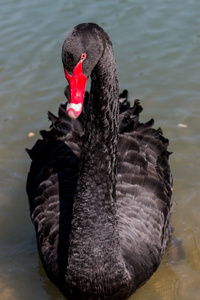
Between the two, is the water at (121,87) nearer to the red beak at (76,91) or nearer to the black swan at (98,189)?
the black swan at (98,189)

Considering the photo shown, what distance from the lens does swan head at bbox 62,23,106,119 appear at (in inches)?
99.1

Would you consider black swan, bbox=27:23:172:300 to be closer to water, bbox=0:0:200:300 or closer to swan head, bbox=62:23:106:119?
swan head, bbox=62:23:106:119

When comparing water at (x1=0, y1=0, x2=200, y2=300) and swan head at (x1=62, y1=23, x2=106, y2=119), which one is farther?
water at (x1=0, y1=0, x2=200, y2=300)

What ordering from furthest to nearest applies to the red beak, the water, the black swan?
the water, the black swan, the red beak

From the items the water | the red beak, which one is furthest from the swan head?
the water

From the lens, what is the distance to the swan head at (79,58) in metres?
2.52

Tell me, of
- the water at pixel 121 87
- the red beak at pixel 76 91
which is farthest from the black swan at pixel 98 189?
the water at pixel 121 87

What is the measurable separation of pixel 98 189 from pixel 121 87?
10.2 feet

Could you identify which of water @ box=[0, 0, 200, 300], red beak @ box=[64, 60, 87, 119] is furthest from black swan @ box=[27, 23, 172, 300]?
water @ box=[0, 0, 200, 300]

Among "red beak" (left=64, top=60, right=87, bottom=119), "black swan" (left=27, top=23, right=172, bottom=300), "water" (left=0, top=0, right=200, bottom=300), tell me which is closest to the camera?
"red beak" (left=64, top=60, right=87, bottom=119)

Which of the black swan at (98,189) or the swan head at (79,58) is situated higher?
the swan head at (79,58)

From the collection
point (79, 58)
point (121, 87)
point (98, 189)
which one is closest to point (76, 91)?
point (79, 58)

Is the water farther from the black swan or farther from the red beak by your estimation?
the red beak

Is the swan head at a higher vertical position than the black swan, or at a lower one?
higher
